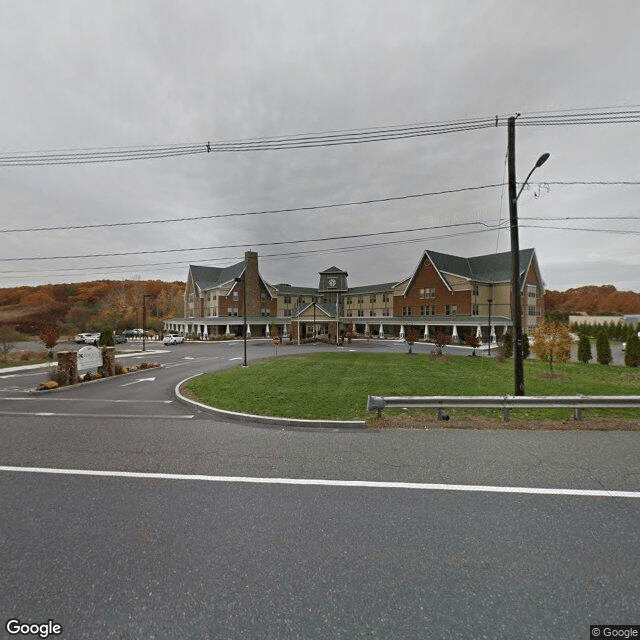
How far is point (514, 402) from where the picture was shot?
24.6 feet

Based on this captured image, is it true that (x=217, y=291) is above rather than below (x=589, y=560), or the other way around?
above

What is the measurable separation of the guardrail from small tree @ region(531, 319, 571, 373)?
8.06 meters

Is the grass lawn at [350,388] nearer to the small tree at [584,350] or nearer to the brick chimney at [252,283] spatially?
the small tree at [584,350]

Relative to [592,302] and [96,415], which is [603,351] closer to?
[96,415]

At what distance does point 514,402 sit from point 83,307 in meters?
74.9

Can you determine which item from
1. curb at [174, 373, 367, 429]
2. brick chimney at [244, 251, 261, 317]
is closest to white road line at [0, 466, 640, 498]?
curb at [174, 373, 367, 429]

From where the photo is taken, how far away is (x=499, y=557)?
10.2 feet

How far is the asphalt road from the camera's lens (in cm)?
250

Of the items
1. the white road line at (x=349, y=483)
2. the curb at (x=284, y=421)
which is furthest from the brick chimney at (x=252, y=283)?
the white road line at (x=349, y=483)

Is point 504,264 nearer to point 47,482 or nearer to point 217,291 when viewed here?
point 217,291

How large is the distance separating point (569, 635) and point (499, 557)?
0.79m

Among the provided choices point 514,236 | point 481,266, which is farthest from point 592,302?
point 514,236

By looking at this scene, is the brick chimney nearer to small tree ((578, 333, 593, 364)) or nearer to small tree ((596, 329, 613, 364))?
small tree ((578, 333, 593, 364))

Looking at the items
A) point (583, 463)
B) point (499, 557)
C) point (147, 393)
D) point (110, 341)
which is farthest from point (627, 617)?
point (110, 341)
